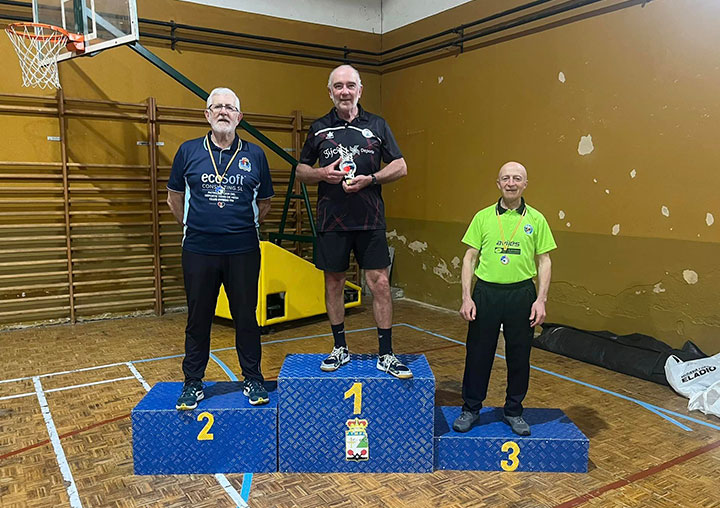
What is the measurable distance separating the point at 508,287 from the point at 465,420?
2.22ft

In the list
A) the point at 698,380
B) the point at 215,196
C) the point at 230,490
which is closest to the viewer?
the point at 230,490

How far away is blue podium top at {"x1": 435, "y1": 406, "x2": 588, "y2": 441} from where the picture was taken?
2558mm

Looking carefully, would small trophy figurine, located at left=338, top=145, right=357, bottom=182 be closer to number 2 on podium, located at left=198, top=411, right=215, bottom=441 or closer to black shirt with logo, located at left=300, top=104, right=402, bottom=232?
black shirt with logo, located at left=300, top=104, right=402, bottom=232

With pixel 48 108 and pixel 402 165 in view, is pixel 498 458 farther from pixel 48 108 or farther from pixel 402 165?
pixel 48 108

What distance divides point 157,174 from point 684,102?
4.82m

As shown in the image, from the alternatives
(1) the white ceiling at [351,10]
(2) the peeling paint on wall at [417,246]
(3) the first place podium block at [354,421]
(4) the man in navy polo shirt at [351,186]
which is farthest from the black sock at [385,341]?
(1) the white ceiling at [351,10]

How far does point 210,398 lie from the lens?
263 centimetres

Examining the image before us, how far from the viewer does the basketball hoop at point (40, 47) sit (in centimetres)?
435

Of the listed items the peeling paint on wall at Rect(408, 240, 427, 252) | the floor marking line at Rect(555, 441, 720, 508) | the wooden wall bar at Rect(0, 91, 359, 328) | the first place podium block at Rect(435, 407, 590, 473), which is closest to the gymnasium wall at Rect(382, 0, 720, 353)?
the peeling paint on wall at Rect(408, 240, 427, 252)

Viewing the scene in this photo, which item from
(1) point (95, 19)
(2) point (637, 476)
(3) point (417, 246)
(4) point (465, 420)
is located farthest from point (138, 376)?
(3) point (417, 246)

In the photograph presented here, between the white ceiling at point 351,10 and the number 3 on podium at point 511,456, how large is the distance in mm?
4731

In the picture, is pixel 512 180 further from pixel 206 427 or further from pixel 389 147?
pixel 206 427

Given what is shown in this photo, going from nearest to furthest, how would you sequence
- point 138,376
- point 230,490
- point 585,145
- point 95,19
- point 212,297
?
point 230,490
point 212,297
point 138,376
point 95,19
point 585,145

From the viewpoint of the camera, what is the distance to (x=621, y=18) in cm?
427
